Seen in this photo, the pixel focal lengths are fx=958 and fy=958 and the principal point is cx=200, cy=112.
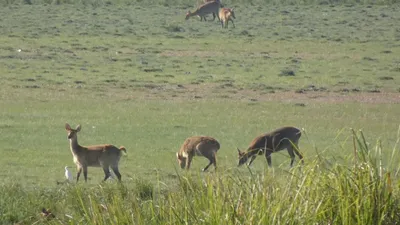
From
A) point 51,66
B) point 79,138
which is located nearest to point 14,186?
point 79,138

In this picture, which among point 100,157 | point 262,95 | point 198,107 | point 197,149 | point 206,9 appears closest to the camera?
point 100,157

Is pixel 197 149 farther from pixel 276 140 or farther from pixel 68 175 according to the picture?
pixel 68 175

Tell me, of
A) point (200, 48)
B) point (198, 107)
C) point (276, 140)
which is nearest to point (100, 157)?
point (276, 140)

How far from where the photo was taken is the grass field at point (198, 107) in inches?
301

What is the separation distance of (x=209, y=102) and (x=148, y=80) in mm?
3506

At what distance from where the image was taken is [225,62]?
102ft

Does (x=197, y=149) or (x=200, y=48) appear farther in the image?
(x=200, y=48)

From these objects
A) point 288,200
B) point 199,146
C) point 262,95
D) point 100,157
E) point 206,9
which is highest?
point 288,200

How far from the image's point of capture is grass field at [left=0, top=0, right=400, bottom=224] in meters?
7.66

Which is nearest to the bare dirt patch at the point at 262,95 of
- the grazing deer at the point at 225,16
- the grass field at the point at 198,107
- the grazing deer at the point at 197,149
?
the grass field at the point at 198,107

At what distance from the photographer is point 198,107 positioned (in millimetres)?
23641

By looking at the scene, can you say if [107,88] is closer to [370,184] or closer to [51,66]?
[51,66]

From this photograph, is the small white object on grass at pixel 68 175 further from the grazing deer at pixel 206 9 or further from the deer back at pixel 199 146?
the grazing deer at pixel 206 9

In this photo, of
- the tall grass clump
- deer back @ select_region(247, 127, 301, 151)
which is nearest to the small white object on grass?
deer back @ select_region(247, 127, 301, 151)
